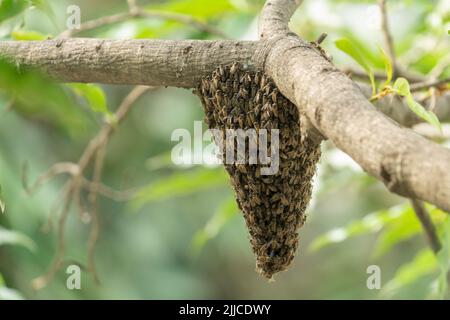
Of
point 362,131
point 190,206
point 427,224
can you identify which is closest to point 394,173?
point 362,131

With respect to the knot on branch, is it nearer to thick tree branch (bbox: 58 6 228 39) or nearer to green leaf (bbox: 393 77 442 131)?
green leaf (bbox: 393 77 442 131)

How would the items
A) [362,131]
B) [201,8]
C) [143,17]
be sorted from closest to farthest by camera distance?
[362,131], [143,17], [201,8]

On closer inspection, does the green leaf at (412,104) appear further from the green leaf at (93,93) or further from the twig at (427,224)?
the green leaf at (93,93)

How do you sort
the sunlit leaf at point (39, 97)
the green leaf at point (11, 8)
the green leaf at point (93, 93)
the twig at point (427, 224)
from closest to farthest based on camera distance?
1. the sunlit leaf at point (39, 97)
2. the green leaf at point (11, 8)
3. the green leaf at point (93, 93)
4. the twig at point (427, 224)

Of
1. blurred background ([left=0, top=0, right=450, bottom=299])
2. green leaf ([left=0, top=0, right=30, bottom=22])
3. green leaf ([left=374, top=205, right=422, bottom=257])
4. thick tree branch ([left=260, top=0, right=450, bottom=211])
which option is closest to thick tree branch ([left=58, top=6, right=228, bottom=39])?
blurred background ([left=0, top=0, right=450, bottom=299])

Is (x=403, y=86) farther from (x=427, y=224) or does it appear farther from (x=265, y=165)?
(x=427, y=224)

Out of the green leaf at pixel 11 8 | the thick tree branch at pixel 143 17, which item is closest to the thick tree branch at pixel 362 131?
the green leaf at pixel 11 8
